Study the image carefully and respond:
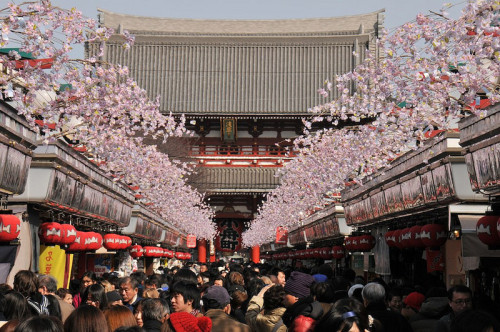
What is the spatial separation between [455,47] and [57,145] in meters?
6.89

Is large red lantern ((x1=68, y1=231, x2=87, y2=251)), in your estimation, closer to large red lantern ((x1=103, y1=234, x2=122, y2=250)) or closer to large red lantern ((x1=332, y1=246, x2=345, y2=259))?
large red lantern ((x1=103, y1=234, x2=122, y2=250))

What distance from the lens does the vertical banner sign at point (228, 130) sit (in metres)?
43.4

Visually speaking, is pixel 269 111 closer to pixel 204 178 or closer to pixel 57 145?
pixel 204 178

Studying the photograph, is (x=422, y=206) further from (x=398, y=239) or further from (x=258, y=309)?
(x=258, y=309)

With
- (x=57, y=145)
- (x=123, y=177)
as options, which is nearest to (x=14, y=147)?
(x=57, y=145)

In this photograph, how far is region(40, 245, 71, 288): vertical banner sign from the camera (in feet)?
45.3

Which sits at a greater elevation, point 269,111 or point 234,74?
point 234,74

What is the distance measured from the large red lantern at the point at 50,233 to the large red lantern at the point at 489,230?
725 centimetres

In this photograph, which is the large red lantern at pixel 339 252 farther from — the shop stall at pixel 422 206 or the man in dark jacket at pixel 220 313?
the man in dark jacket at pixel 220 313

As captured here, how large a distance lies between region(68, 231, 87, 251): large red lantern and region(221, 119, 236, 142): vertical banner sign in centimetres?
2913

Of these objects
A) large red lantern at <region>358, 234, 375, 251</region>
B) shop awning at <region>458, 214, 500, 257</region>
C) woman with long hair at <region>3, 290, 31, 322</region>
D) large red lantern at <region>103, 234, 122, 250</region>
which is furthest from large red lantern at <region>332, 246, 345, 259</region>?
woman with long hair at <region>3, 290, 31, 322</region>

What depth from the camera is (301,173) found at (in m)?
26.1

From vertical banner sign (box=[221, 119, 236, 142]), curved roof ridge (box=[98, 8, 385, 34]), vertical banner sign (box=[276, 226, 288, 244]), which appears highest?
curved roof ridge (box=[98, 8, 385, 34])

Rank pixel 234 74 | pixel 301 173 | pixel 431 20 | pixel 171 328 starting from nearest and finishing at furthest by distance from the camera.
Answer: pixel 171 328, pixel 431 20, pixel 301 173, pixel 234 74
